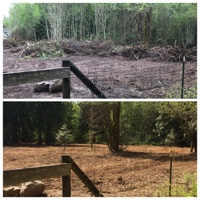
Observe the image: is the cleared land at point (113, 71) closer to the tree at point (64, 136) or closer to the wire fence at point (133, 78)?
the wire fence at point (133, 78)

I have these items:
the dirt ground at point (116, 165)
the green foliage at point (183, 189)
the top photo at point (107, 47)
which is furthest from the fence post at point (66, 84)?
the green foliage at point (183, 189)

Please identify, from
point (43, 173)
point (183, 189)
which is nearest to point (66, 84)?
point (43, 173)

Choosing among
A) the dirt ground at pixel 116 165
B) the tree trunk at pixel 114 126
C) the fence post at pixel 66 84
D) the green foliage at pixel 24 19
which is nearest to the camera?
the fence post at pixel 66 84

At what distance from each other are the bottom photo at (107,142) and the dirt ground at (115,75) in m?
0.41

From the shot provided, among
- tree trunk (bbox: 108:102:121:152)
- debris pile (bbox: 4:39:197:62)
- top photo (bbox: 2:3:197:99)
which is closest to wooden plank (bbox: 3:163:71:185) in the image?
top photo (bbox: 2:3:197:99)

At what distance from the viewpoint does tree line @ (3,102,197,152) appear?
4.93 metres

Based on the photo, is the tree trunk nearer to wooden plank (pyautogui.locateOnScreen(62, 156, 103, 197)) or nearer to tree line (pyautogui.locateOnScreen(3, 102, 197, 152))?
tree line (pyautogui.locateOnScreen(3, 102, 197, 152))

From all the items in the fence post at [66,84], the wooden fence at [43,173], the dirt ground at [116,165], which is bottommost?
the dirt ground at [116,165]

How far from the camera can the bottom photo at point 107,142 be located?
444 centimetres

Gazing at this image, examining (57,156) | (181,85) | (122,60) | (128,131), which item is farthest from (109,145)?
(181,85)

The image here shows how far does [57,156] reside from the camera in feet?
17.7

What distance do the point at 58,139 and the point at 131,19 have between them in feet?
7.10

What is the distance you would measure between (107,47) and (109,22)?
37cm

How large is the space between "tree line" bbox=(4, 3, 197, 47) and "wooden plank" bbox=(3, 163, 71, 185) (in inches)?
98.9
